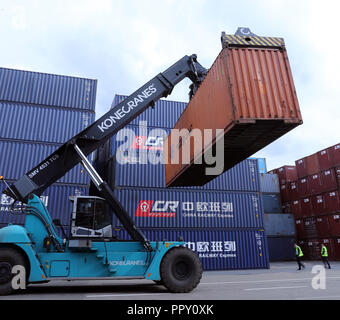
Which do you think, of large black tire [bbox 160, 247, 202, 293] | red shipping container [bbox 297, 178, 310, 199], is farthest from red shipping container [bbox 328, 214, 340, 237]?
large black tire [bbox 160, 247, 202, 293]

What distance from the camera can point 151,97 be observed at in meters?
9.50

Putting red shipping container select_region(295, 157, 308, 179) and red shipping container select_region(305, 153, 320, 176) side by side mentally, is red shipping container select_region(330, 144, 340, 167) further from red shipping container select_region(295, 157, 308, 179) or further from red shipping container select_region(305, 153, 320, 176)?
red shipping container select_region(295, 157, 308, 179)

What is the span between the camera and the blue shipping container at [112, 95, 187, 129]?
17.3 metres

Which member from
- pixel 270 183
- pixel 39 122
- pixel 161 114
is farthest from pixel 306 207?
pixel 39 122

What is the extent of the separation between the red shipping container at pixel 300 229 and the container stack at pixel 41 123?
23.1 meters

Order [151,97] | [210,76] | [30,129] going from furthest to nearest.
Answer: [30,129], [151,97], [210,76]

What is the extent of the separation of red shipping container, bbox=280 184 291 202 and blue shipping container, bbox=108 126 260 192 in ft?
47.9

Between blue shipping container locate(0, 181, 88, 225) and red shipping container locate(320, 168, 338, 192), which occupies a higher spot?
red shipping container locate(320, 168, 338, 192)

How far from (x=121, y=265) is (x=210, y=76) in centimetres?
604

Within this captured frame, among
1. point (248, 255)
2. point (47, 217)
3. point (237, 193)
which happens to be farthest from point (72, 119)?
point (248, 255)

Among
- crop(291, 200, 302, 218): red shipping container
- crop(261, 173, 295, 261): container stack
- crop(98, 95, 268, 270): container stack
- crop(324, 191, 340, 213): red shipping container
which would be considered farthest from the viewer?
crop(291, 200, 302, 218): red shipping container

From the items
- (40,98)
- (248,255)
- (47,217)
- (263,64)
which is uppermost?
(40,98)

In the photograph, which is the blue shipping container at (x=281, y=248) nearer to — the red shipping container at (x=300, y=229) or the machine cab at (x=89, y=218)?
the red shipping container at (x=300, y=229)

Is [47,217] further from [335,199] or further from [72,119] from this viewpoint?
[335,199]
